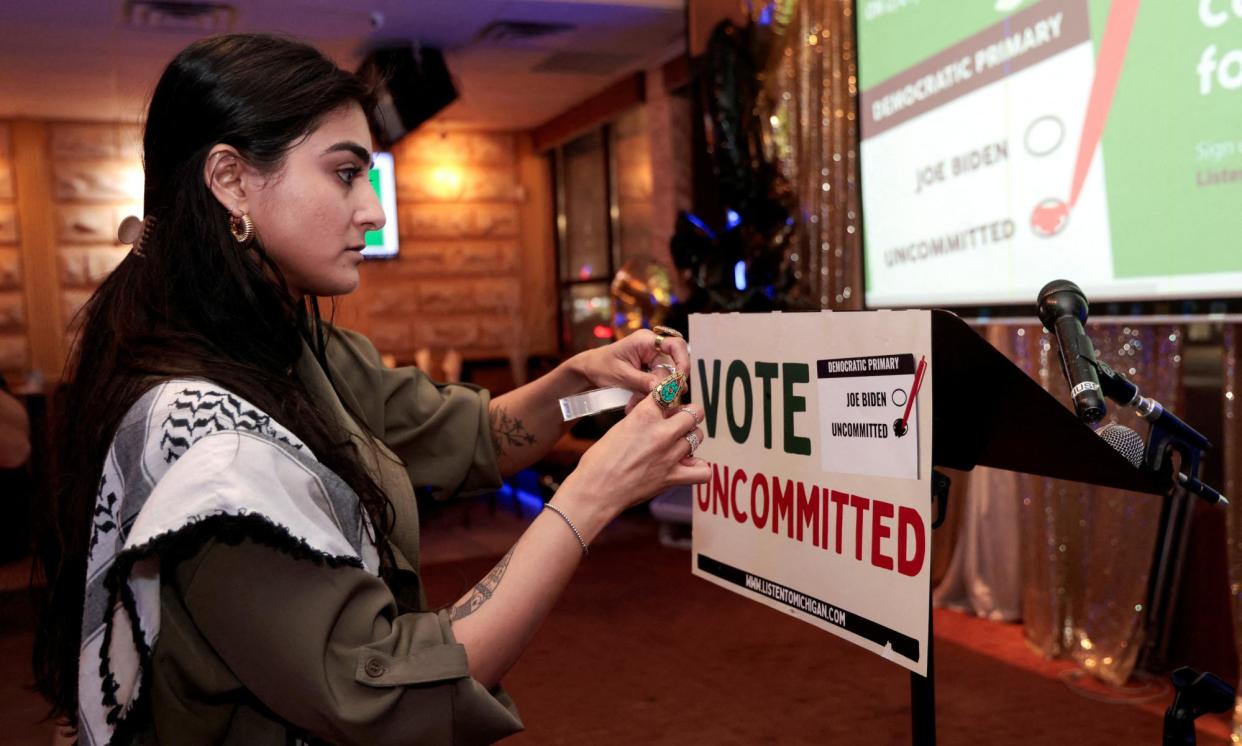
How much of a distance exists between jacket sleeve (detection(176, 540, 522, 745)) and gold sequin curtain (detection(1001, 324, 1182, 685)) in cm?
229

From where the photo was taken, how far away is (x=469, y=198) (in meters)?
8.09

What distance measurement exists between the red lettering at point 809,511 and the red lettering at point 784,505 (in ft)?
0.04

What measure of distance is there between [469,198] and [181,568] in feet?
24.4

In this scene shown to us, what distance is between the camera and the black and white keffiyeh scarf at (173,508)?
2.76 feet

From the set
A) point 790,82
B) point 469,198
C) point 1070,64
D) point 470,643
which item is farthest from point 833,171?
point 469,198

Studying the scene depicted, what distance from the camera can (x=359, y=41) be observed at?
5.64 m

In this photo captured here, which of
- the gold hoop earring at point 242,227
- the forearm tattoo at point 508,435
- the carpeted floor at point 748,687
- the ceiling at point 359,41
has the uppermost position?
the ceiling at point 359,41

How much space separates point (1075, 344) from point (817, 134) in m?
3.00

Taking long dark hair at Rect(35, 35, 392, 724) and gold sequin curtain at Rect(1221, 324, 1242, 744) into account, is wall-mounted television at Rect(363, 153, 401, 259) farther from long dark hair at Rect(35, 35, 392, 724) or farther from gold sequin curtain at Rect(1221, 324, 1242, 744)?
long dark hair at Rect(35, 35, 392, 724)

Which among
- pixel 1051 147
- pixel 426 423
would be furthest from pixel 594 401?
pixel 1051 147

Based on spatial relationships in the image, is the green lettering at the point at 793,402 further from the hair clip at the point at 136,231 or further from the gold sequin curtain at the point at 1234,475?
the gold sequin curtain at the point at 1234,475

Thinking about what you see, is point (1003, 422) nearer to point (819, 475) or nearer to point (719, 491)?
point (819, 475)

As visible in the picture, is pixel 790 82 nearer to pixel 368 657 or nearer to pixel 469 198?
pixel 368 657

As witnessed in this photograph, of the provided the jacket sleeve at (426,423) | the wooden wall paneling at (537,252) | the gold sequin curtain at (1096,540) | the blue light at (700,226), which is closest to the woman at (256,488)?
the jacket sleeve at (426,423)
